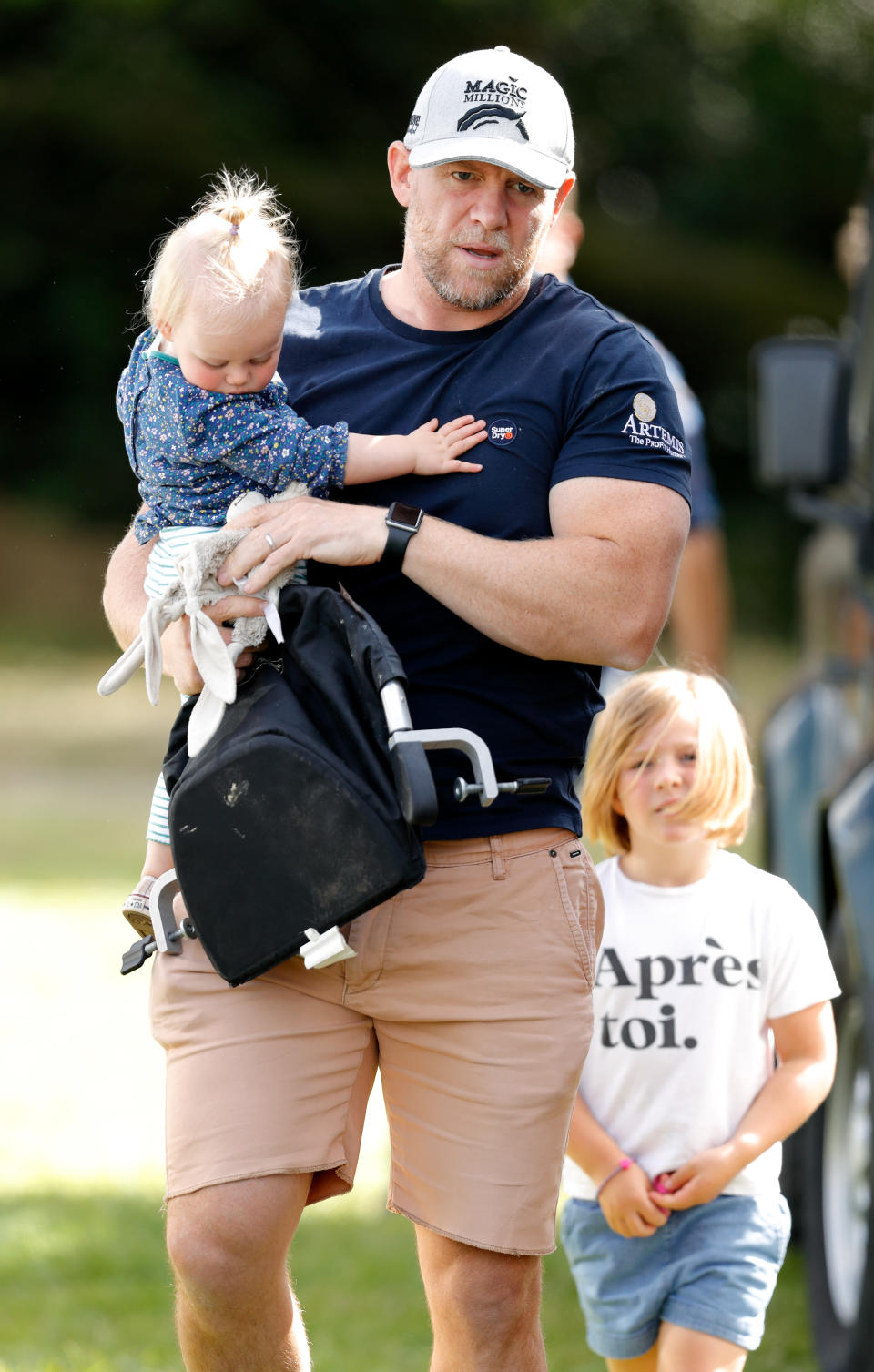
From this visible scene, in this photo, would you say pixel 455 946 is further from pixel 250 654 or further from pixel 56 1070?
pixel 56 1070

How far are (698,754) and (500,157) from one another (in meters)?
0.99

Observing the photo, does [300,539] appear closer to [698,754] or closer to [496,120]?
[496,120]

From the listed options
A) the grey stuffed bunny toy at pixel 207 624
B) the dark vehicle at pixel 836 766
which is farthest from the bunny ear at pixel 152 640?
the dark vehicle at pixel 836 766

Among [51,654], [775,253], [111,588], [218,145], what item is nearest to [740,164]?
[775,253]

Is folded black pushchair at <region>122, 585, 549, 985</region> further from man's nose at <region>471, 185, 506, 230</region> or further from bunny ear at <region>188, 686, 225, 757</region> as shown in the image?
man's nose at <region>471, 185, 506, 230</region>

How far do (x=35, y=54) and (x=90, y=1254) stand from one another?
65.7 ft

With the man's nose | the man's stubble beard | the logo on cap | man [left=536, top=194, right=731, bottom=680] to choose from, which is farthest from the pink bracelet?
man [left=536, top=194, right=731, bottom=680]

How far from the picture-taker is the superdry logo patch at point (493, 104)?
2.76m

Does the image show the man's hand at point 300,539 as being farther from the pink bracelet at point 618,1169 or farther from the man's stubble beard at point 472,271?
the pink bracelet at point 618,1169

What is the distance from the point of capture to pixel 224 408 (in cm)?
264

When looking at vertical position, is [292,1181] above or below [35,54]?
below

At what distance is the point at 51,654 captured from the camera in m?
19.7

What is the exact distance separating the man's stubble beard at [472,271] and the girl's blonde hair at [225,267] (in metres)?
0.21

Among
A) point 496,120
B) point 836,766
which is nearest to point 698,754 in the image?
point 496,120
